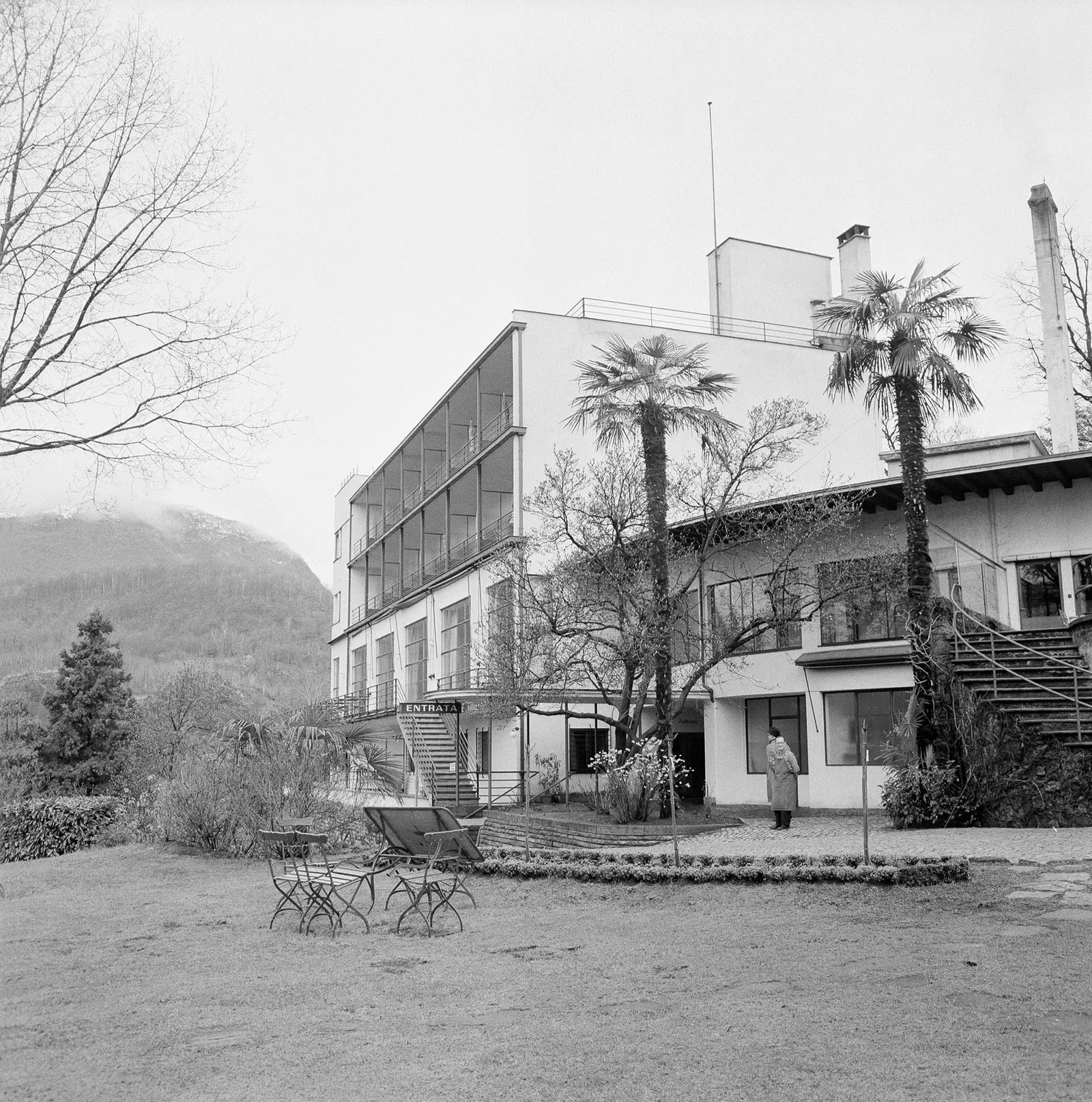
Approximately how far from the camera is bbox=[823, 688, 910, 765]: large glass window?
23781mm

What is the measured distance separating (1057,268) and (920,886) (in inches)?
823

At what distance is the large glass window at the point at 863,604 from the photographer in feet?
78.0

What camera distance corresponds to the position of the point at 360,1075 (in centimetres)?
509

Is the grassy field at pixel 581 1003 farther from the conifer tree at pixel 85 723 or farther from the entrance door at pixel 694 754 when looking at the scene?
the entrance door at pixel 694 754

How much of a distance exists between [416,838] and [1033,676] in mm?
10967

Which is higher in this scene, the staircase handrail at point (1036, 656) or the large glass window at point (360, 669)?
the large glass window at point (360, 669)

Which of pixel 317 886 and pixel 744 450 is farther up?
pixel 744 450

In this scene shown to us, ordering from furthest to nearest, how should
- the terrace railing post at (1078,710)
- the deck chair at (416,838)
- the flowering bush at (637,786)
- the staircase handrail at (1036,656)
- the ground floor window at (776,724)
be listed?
the ground floor window at (776,724), the flowering bush at (637,786), the staircase handrail at (1036,656), the terrace railing post at (1078,710), the deck chair at (416,838)

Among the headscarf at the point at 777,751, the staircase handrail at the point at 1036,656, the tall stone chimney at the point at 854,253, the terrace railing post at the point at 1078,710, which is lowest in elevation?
the headscarf at the point at 777,751

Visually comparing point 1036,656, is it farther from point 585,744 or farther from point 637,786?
point 585,744

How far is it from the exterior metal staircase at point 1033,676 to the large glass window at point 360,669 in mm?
33834

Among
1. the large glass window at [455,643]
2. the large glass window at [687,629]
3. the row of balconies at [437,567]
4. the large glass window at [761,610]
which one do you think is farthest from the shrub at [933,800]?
the large glass window at [455,643]

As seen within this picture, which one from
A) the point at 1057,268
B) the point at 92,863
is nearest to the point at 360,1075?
the point at 92,863

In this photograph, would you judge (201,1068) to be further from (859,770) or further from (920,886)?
(859,770)
